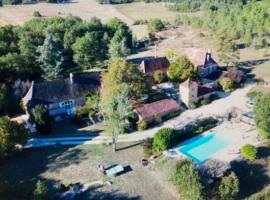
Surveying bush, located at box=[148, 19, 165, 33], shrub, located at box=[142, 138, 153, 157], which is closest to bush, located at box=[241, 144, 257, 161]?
shrub, located at box=[142, 138, 153, 157]

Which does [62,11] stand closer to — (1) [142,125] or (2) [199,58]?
(2) [199,58]

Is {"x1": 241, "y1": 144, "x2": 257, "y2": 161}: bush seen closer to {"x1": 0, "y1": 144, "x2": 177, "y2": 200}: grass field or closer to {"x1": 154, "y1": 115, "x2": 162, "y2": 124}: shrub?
{"x1": 0, "y1": 144, "x2": 177, "y2": 200}: grass field

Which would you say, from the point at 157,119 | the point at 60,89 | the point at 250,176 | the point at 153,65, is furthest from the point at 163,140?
the point at 153,65

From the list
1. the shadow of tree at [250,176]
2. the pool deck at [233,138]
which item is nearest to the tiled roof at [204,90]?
the pool deck at [233,138]

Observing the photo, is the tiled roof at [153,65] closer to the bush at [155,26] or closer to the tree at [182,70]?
the tree at [182,70]

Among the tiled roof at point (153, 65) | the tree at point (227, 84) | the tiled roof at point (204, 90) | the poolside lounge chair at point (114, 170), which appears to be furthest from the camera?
the tiled roof at point (153, 65)

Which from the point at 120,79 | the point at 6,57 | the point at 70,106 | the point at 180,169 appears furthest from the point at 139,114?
the point at 6,57
